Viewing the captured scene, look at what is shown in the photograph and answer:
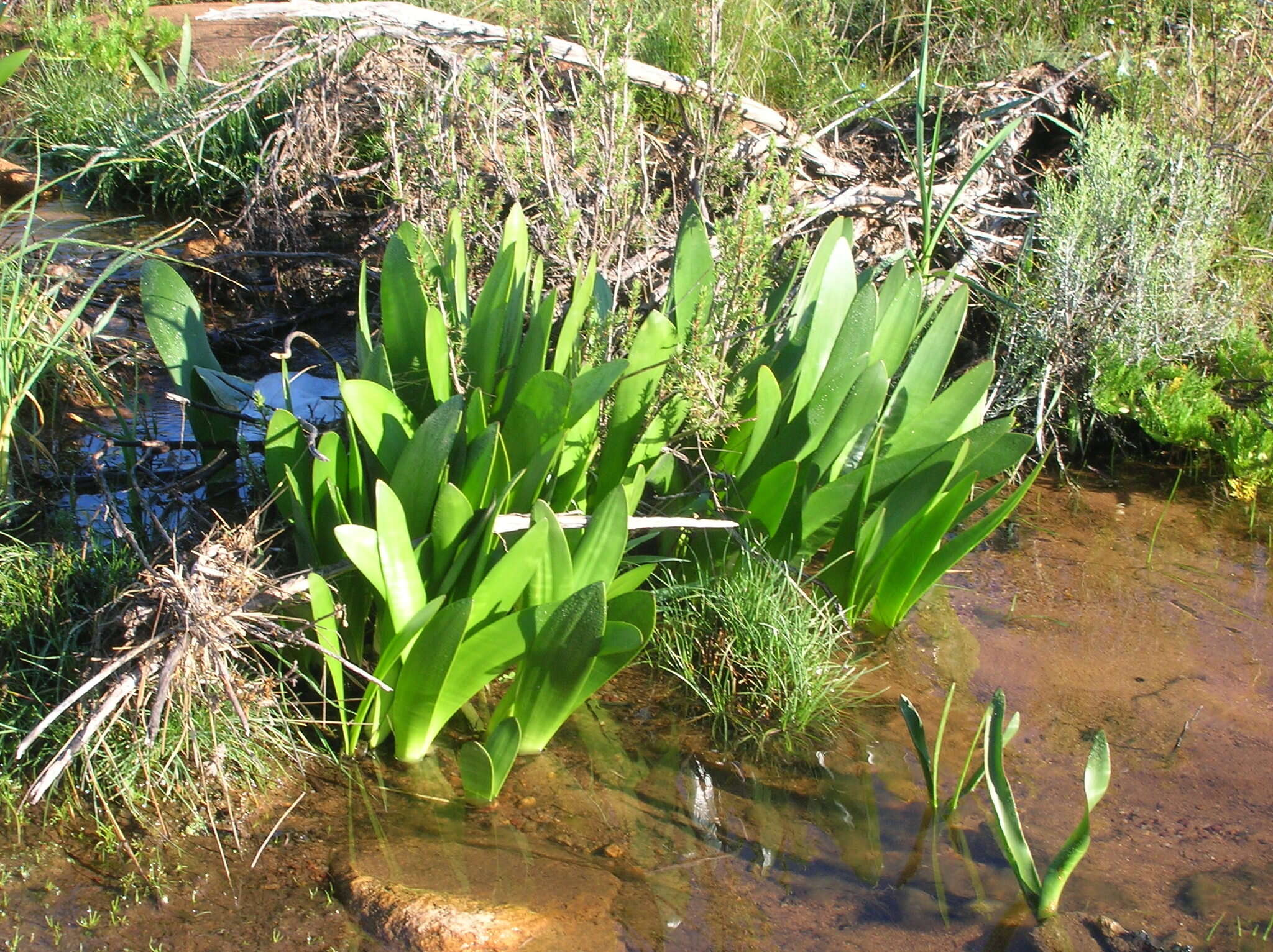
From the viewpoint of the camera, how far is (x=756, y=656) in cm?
288

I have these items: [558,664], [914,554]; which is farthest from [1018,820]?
[558,664]

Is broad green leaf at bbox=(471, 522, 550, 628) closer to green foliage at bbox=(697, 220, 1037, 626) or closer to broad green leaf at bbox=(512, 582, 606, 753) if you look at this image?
broad green leaf at bbox=(512, 582, 606, 753)

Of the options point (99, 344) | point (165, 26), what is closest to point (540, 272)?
point (99, 344)

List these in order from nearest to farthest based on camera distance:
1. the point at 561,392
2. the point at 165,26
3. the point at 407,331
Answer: the point at 561,392
the point at 407,331
the point at 165,26

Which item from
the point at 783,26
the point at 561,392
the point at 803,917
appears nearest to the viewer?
the point at 803,917

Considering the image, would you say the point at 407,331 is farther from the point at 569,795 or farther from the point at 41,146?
the point at 41,146

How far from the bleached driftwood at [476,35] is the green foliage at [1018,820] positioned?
7.40 ft

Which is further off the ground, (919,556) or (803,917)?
(919,556)

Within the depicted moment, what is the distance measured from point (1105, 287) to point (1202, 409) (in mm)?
566

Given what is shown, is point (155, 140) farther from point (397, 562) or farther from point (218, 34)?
point (397, 562)

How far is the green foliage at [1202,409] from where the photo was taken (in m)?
4.10

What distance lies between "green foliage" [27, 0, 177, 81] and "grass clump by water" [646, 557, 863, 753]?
591 centimetres

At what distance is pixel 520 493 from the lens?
8.54 feet

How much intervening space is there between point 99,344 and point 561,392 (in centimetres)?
250
